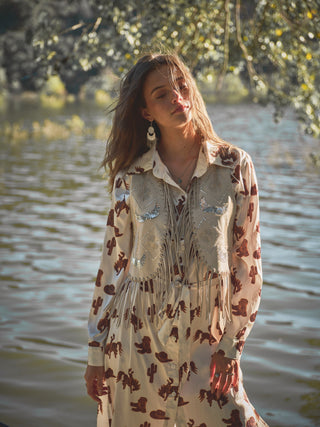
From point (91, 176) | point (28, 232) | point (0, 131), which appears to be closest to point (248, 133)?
point (0, 131)

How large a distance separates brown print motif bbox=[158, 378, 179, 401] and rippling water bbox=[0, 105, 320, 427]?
6.29 feet

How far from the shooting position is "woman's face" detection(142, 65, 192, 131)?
271 cm

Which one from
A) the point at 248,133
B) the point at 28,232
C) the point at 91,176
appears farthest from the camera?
the point at 248,133

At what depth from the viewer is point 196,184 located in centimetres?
266

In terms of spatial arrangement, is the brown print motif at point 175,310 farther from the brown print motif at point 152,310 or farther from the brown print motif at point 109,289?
the brown print motif at point 109,289

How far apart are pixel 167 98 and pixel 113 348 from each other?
43.3 inches

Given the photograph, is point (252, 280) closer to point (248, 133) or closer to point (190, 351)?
point (190, 351)

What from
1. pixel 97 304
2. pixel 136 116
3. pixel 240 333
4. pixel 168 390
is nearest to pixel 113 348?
pixel 97 304

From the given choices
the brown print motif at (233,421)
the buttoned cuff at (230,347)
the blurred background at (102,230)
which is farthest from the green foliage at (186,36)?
the brown print motif at (233,421)

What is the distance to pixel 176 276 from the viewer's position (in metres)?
2.63

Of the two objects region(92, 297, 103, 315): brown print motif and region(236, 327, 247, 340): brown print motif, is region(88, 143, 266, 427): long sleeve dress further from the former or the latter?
region(92, 297, 103, 315): brown print motif

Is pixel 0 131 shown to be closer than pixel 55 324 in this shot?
No

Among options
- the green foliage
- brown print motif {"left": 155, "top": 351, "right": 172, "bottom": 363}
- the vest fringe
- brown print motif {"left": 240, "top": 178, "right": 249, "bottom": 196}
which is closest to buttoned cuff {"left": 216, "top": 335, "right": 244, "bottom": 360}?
the vest fringe

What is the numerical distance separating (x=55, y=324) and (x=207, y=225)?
147 inches
